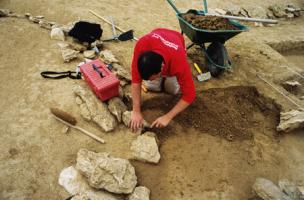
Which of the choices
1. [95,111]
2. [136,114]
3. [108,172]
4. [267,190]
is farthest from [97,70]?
[267,190]

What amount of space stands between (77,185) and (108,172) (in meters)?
0.38

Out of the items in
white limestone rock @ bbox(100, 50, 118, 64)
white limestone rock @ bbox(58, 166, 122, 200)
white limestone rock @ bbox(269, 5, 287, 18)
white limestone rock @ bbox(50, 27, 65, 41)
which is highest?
white limestone rock @ bbox(50, 27, 65, 41)

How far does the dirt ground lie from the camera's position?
3.01 meters

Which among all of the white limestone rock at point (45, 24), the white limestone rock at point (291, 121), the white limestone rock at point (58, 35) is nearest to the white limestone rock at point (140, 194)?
the white limestone rock at point (291, 121)

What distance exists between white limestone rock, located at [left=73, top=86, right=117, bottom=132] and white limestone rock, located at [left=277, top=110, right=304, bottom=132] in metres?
2.34

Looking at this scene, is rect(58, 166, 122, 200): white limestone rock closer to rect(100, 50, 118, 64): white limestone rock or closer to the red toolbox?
the red toolbox

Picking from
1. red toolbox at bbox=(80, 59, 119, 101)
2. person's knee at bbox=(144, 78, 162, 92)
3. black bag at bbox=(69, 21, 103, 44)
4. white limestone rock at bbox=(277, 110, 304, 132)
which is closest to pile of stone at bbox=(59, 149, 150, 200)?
red toolbox at bbox=(80, 59, 119, 101)

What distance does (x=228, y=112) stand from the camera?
3.92 metres

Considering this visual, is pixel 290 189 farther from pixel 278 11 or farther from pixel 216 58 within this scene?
pixel 278 11

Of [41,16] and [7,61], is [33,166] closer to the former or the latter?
[7,61]

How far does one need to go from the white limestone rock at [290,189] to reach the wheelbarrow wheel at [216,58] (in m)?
1.97

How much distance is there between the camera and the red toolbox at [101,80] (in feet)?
11.2

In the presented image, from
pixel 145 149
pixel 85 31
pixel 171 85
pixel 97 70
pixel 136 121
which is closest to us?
pixel 145 149

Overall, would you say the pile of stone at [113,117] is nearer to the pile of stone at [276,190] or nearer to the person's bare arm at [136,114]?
the person's bare arm at [136,114]
